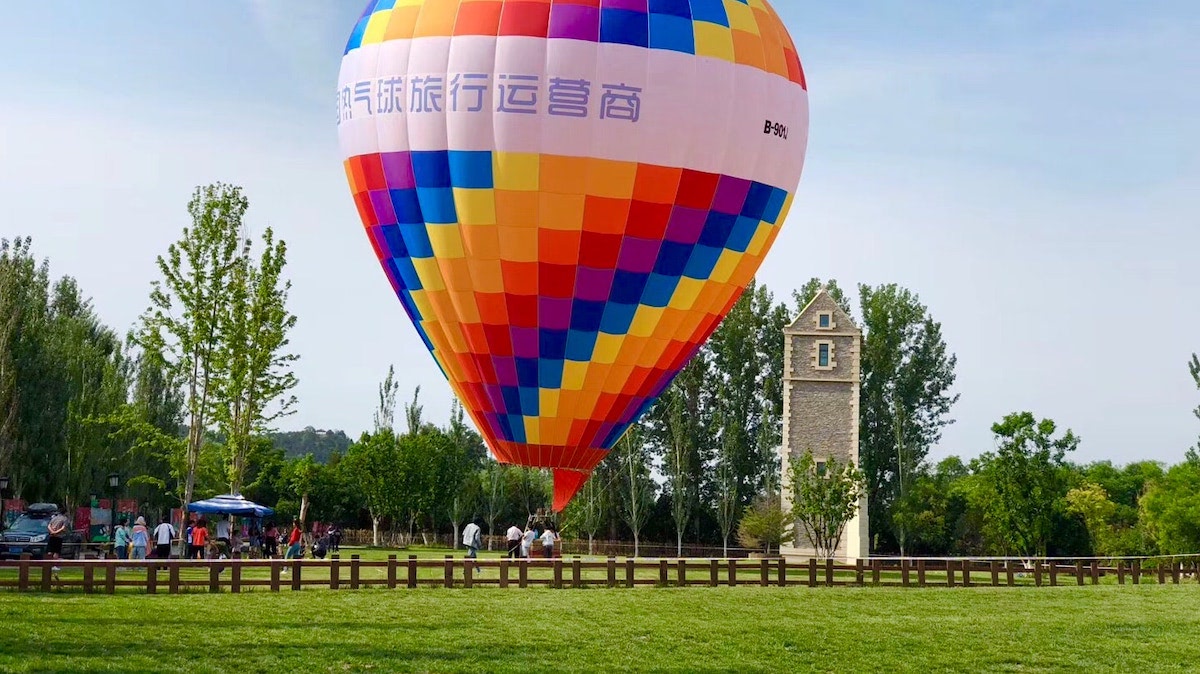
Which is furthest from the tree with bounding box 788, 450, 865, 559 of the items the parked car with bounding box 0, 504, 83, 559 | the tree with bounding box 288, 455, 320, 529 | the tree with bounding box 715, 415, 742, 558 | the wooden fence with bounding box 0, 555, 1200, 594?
the tree with bounding box 288, 455, 320, 529

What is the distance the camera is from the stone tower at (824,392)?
195ft

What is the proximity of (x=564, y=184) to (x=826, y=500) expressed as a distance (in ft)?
91.2

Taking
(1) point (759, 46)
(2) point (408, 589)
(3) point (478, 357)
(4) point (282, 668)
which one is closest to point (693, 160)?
(1) point (759, 46)

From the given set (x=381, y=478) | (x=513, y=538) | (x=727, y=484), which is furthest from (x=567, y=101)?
(x=381, y=478)

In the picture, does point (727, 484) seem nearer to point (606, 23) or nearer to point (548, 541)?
point (548, 541)

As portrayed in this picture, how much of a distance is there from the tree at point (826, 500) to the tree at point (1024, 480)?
5.44 meters

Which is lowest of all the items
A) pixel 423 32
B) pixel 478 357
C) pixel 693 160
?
pixel 478 357

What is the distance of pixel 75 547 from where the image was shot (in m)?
39.6

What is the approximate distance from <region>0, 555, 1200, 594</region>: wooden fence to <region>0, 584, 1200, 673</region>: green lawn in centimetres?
Answer: 88

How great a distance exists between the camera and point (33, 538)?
3972cm

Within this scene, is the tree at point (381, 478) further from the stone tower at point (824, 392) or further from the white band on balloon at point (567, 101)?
the white band on balloon at point (567, 101)

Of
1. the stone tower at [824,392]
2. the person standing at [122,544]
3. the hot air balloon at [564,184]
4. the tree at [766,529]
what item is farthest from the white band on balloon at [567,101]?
the stone tower at [824,392]

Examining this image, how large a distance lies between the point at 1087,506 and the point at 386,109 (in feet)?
153

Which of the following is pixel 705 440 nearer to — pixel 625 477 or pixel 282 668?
pixel 625 477
